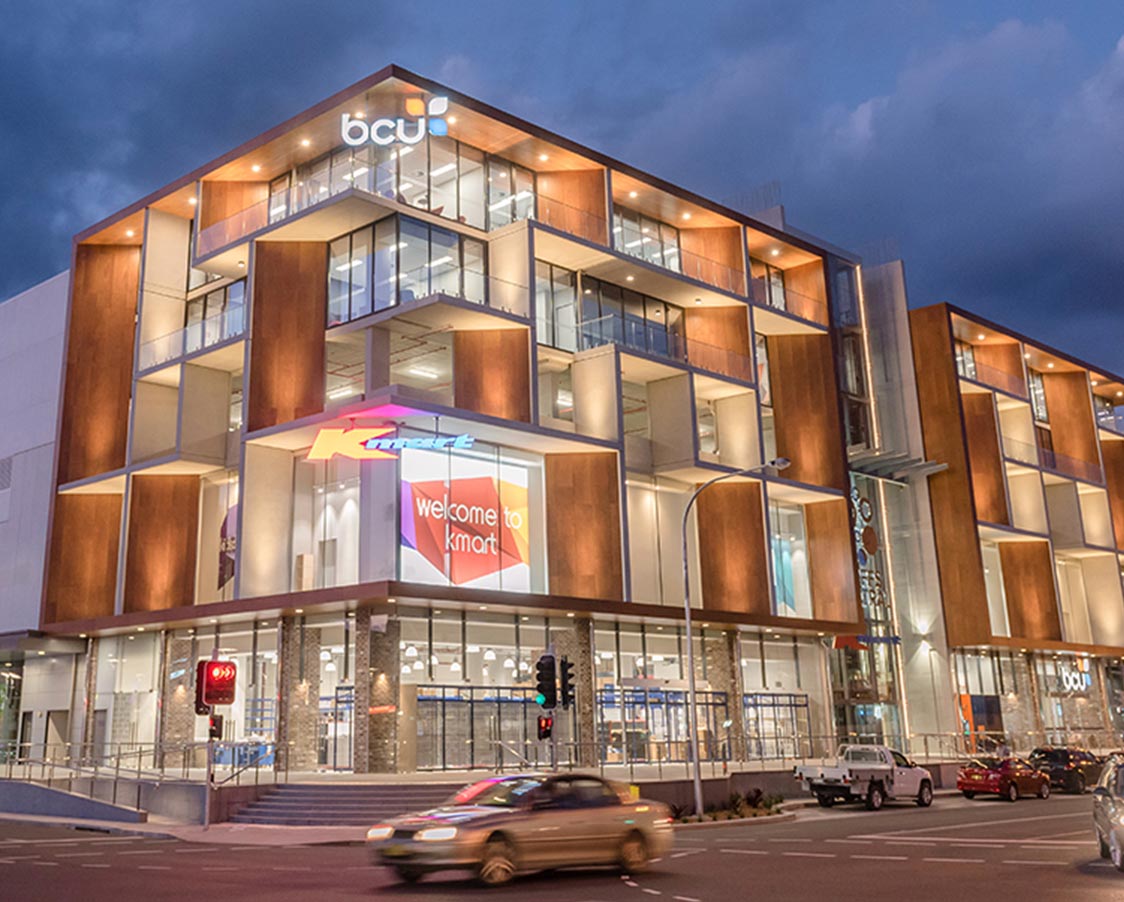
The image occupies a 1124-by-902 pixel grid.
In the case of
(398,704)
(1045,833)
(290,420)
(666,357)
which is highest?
(666,357)

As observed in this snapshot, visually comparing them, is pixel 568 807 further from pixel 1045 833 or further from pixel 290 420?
pixel 290 420

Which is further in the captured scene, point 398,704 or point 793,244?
point 793,244

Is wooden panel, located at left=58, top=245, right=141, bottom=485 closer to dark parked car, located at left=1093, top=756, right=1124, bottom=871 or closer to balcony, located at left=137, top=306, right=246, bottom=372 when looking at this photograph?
balcony, located at left=137, top=306, right=246, bottom=372

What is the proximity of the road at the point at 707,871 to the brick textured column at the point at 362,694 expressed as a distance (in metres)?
7.76

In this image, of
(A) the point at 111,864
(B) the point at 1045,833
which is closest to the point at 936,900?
(B) the point at 1045,833

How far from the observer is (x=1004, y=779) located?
118ft

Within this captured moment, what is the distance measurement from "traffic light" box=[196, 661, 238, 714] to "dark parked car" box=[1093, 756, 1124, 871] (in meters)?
19.4

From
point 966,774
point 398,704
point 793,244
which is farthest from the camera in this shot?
point 793,244

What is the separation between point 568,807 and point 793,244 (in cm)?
4027

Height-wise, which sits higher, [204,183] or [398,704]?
A: [204,183]

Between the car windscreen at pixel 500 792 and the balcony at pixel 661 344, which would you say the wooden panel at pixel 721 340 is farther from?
the car windscreen at pixel 500 792

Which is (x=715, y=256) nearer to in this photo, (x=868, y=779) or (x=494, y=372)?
(x=494, y=372)

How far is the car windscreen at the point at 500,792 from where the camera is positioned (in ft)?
54.7

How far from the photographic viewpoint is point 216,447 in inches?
1641
